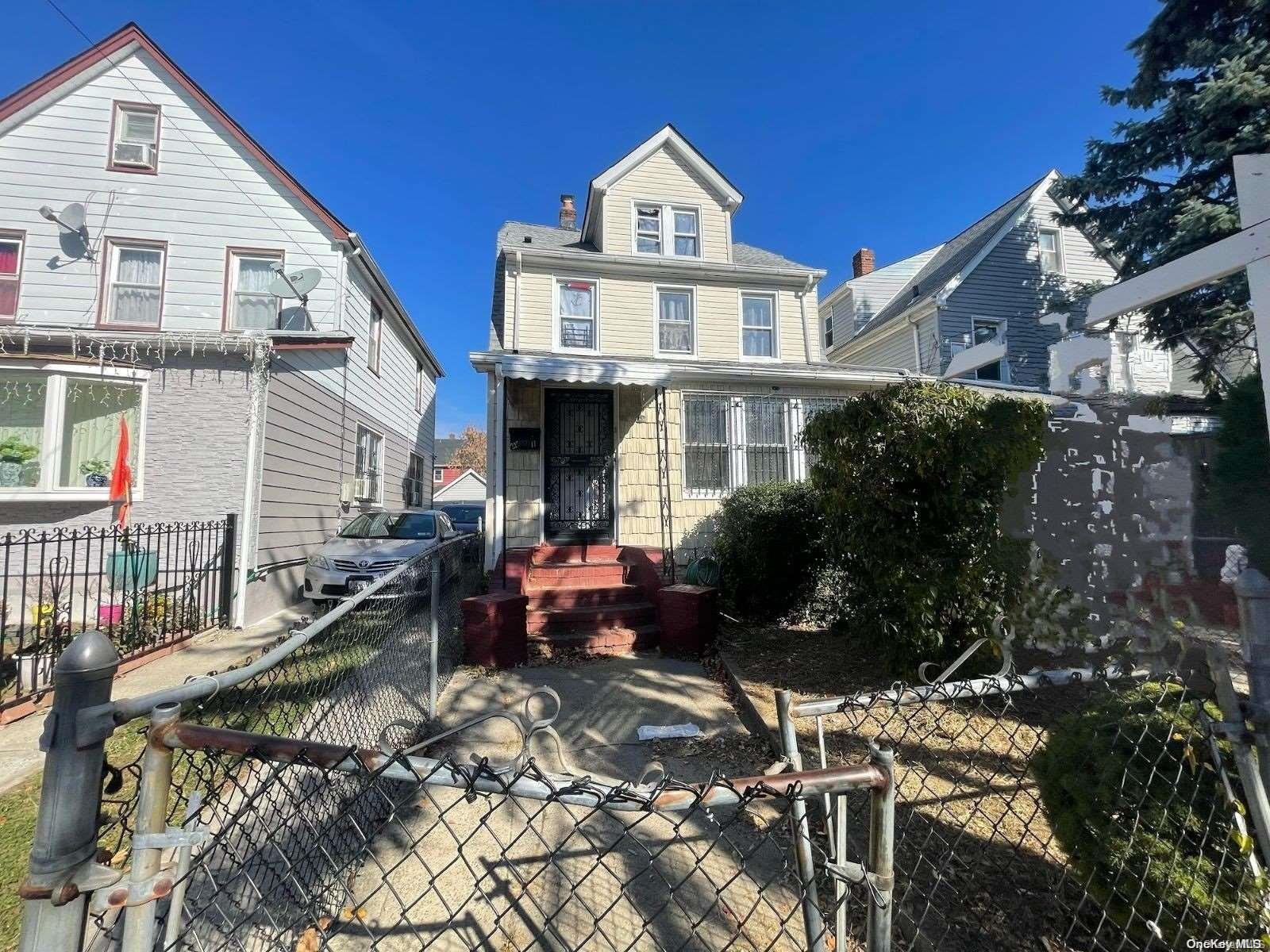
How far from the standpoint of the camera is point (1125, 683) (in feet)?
7.12

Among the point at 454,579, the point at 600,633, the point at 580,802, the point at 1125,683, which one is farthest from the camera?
the point at 454,579

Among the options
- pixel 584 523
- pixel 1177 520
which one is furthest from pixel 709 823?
pixel 584 523

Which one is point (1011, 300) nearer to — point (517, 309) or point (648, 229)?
point (648, 229)

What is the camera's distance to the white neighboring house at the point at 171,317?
768cm

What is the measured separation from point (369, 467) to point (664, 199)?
864cm

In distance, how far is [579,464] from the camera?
902cm

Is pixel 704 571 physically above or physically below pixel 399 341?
below

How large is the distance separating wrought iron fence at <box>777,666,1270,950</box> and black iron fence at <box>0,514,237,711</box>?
6372 millimetres

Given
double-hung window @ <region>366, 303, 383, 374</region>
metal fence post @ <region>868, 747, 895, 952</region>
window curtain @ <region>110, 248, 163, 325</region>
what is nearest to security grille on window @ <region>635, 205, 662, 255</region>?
double-hung window @ <region>366, 303, 383, 374</region>

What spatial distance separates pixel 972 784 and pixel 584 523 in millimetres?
6612

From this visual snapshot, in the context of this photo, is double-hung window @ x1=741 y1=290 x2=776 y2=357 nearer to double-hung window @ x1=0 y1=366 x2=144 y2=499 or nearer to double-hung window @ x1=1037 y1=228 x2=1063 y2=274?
double-hung window @ x1=1037 y1=228 x2=1063 y2=274

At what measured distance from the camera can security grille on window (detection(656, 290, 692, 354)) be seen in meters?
11.1

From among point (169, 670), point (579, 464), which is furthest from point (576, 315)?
point (169, 670)

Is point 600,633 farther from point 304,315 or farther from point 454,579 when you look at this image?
point 304,315
